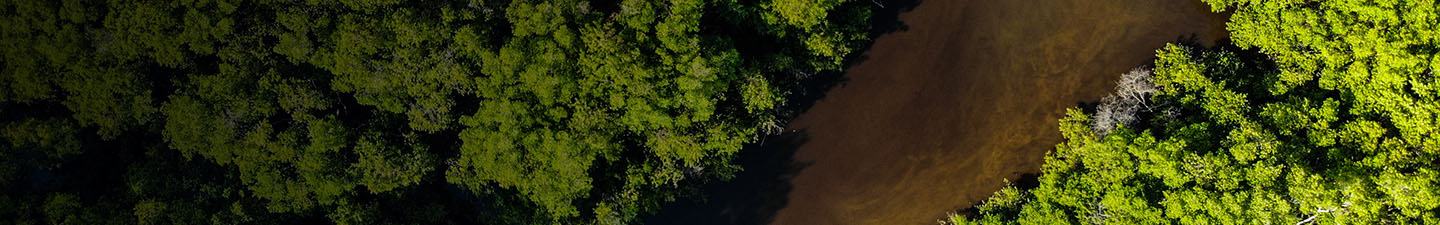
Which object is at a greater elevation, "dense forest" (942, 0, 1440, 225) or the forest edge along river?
the forest edge along river

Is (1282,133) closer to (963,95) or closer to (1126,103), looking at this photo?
(1126,103)

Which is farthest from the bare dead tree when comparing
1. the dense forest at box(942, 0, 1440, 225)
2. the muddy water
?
the muddy water

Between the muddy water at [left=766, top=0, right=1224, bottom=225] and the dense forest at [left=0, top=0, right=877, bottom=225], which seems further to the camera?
the muddy water at [left=766, top=0, right=1224, bottom=225]

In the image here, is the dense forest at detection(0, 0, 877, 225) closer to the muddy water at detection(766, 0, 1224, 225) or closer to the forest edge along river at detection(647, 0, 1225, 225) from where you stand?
the forest edge along river at detection(647, 0, 1225, 225)

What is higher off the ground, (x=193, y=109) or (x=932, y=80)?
(x=932, y=80)

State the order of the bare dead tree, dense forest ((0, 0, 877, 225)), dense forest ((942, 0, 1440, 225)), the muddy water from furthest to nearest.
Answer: the muddy water, the bare dead tree, dense forest ((0, 0, 877, 225)), dense forest ((942, 0, 1440, 225))

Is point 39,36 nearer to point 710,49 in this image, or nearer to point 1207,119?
point 710,49

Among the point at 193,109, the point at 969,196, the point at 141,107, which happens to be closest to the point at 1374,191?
the point at 969,196
